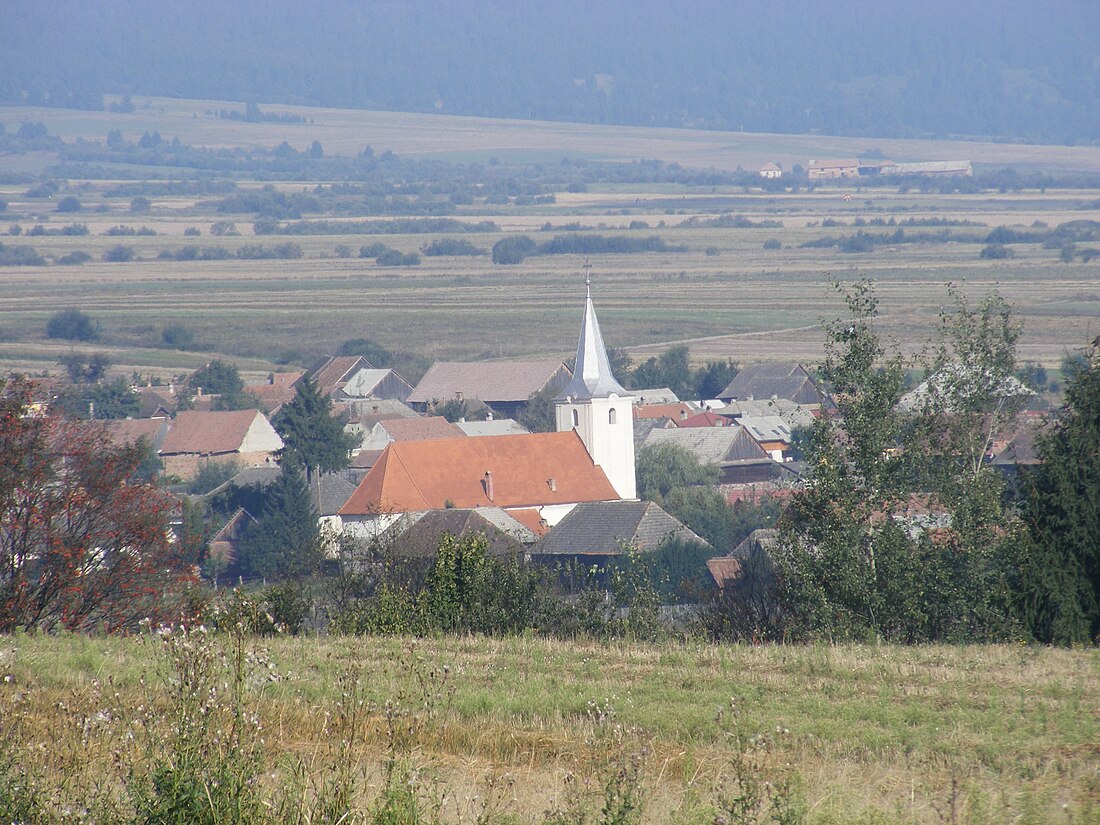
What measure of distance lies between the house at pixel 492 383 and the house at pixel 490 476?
1498 inches

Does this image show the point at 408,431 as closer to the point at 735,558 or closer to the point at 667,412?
the point at 667,412

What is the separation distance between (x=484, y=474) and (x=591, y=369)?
6849mm

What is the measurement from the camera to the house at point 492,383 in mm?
102812

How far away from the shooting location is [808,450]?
20.7 metres

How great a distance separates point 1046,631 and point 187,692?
1138 cm

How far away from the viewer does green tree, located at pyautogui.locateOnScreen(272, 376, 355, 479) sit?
74.8 m

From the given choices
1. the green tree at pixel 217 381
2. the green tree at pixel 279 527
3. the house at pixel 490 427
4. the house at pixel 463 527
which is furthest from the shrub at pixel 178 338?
the house at pixel 463 527

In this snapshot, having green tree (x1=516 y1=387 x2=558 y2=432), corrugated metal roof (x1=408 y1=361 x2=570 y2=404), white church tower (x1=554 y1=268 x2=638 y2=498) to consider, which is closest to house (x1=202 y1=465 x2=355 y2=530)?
Result: white church tower (x1=554 y1=268 x2=638 y2=498)

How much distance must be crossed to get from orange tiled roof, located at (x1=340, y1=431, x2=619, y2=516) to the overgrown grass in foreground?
152 ft

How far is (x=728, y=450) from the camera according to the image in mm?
78062

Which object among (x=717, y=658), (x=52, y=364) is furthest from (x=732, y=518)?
(x=52, y=364)

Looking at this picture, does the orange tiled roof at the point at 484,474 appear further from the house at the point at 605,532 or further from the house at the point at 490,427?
the house at the point at 490,427

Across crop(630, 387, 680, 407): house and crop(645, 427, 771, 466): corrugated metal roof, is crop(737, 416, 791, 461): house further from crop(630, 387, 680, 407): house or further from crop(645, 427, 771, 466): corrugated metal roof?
crop(630, 387, 680, 407): house

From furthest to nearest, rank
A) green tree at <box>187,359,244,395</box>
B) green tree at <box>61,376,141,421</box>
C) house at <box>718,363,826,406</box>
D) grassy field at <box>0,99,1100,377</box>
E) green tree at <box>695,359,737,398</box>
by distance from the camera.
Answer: grassy field at <box>0,99,1100,377</box>
green tree at <box>695,359,737,398</box>
green tree at <box>187,359,244,395</box>
house at <box>718,363,826,406</box>
green tree at <box>61,376,141,421</box>
